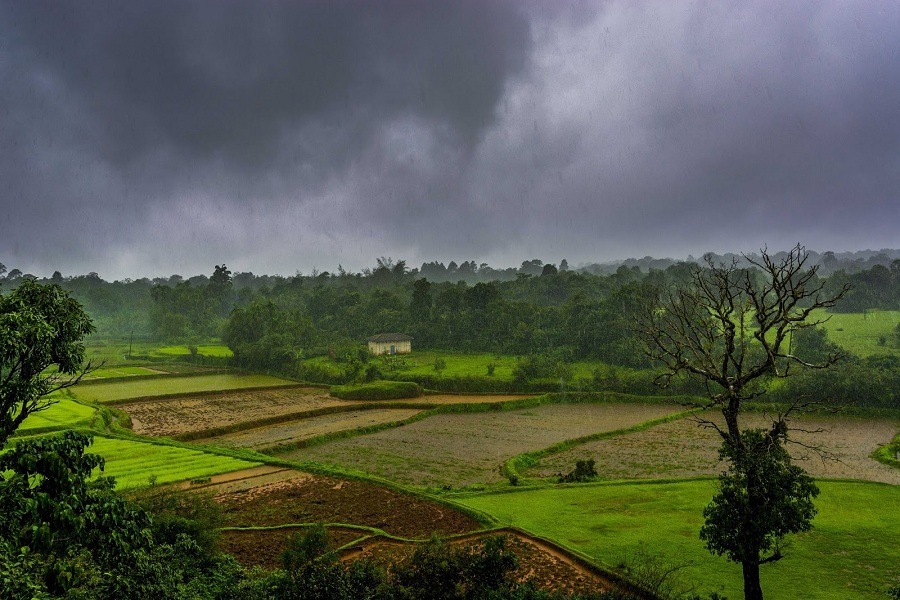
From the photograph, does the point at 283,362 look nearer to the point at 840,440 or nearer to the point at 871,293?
the point at 840,440

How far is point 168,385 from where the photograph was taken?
54.5 meters

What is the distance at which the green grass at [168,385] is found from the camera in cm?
4831

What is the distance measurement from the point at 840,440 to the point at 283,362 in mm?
57203

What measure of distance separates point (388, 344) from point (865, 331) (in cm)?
5961

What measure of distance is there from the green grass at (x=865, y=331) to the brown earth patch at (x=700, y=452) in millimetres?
14322

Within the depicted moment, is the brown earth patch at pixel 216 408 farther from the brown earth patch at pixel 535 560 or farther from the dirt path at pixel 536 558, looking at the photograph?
the brown earth patch at pixel 535 560

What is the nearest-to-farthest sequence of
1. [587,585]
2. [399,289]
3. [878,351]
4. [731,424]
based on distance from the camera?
[731,424]
[587,585]
[878,351]
[399,289]

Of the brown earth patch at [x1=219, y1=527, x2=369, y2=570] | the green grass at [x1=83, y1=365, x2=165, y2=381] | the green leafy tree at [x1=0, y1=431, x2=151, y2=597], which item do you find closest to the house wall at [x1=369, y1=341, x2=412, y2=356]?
the green grass at [x1=83, y1=365, x2=165, y2=381]

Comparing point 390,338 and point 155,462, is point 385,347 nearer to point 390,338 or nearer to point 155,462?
point 390,338

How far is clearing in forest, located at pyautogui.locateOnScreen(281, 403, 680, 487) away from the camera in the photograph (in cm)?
2802

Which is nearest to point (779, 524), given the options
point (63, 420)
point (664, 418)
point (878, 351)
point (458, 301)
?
point (664, 418)

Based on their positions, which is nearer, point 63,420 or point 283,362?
point 63,420

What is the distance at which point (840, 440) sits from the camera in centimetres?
3238

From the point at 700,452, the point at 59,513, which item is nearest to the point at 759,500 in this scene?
the point at 59,513
